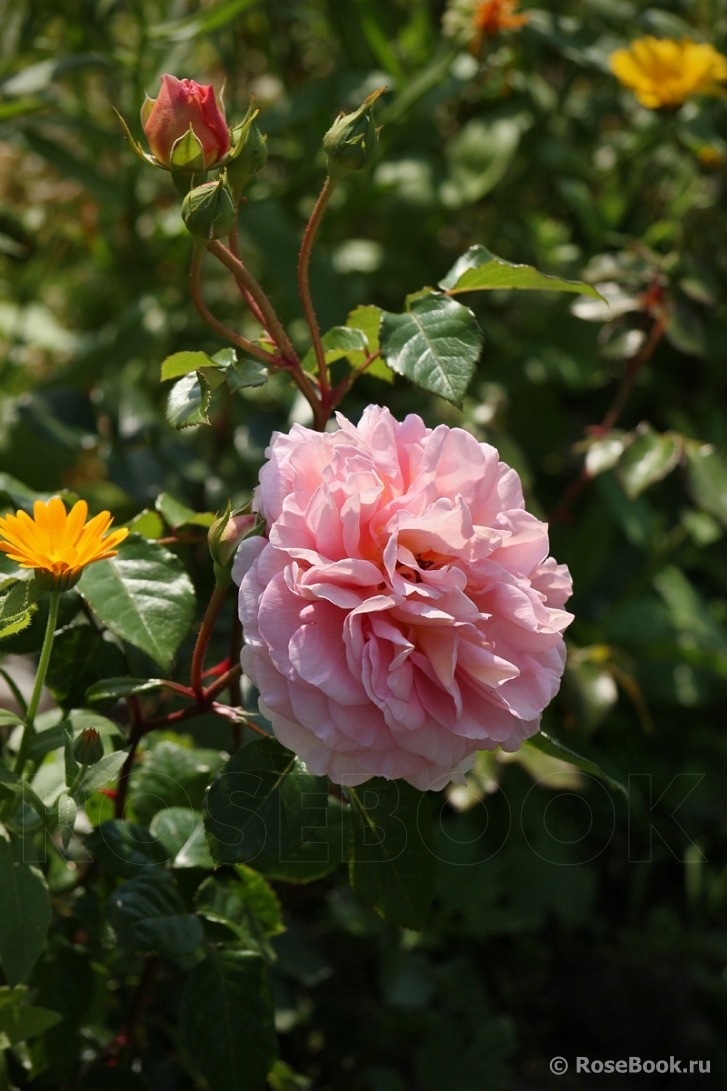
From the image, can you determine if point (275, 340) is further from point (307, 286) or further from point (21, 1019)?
point (21, 1019)

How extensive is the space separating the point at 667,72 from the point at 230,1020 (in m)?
1.17

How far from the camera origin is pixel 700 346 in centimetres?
100

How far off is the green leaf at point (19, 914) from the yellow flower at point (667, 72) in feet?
3.64

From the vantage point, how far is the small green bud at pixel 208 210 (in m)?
0.51

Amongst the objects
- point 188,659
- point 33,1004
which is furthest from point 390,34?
point 33,1004

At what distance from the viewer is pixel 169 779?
71 cm

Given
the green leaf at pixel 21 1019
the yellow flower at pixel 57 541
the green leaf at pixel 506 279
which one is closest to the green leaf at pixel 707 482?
the green leaf at pixel 506 279

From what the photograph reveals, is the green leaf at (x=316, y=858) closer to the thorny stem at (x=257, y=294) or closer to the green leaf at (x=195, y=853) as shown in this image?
the green leaf at (x=195, y=853)

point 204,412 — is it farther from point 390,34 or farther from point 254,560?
point 390,34

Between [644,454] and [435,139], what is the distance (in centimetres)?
84

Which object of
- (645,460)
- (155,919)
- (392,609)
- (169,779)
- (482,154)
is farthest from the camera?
Answer: (482,154)

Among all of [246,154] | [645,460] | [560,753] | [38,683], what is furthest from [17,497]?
[645,460]

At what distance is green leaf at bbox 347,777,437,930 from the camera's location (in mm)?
567

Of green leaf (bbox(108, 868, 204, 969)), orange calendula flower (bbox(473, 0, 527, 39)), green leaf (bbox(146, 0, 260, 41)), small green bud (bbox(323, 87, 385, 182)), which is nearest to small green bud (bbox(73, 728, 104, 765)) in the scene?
green leaf (bbox(108, 868, 204, 969))
